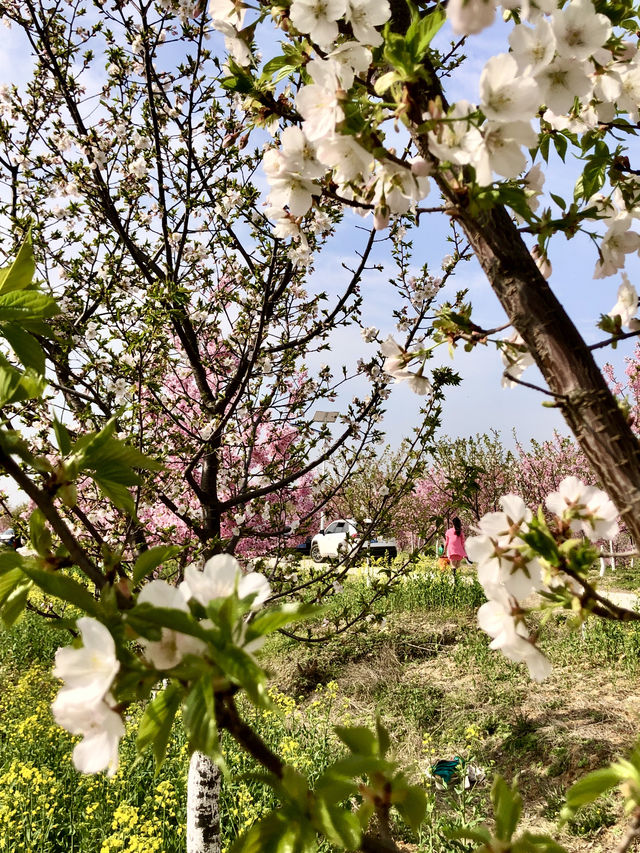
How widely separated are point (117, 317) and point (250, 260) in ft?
2.65

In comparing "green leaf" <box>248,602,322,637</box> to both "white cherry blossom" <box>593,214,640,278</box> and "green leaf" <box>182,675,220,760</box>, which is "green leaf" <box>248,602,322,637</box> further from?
"white cherry blossom" <box>593,214,640,278</box>

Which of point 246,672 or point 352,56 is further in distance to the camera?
point 352,56

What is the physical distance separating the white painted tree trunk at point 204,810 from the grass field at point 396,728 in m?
0.38

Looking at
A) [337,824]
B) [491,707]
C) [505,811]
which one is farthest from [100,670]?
[491,707]

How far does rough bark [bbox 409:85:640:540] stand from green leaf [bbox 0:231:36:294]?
0.57m

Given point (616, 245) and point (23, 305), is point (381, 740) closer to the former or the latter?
point (23, 305)

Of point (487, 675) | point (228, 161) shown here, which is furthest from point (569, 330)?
point (487, 675)

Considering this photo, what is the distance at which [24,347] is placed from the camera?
2.65 feet

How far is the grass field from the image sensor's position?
3686 millimetres

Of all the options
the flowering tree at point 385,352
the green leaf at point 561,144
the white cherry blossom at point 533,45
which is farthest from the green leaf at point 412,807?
the green leaf at point 561,144

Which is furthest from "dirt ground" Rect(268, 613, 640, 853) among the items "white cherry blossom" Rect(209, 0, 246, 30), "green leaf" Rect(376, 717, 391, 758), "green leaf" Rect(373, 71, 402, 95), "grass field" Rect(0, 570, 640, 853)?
"white cherry blossom" Rect(209, 0, 246, 30)

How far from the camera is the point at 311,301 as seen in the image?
3.89 meters

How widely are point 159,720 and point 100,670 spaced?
8 centimetres

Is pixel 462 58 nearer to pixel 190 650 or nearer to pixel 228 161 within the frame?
pixel 228 161
